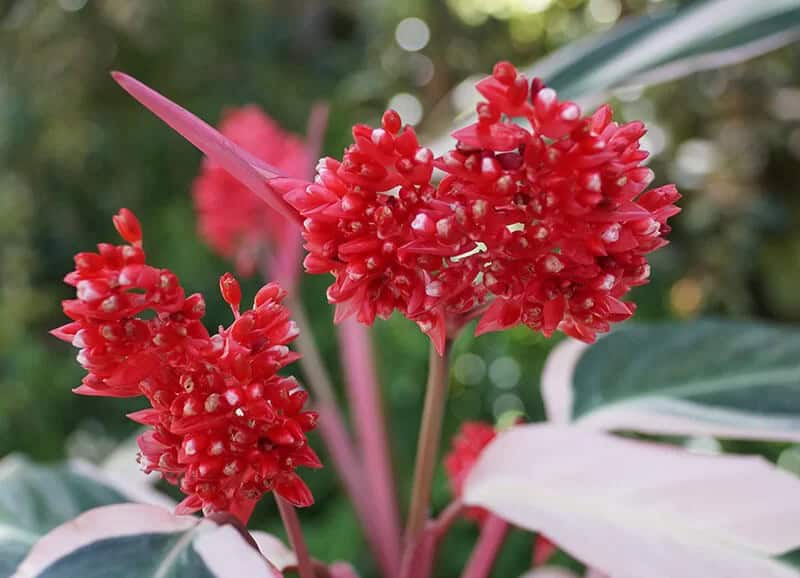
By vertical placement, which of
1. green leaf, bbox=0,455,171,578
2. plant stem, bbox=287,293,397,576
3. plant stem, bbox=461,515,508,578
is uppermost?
plant stem, bbox=461,515,508,578

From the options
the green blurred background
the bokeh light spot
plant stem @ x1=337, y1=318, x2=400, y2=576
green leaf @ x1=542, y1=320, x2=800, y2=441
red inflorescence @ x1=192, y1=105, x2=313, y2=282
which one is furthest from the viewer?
the bokeh light spot

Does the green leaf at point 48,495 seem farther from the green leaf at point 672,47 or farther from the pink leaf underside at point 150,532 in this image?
the green leaf at point 672,47

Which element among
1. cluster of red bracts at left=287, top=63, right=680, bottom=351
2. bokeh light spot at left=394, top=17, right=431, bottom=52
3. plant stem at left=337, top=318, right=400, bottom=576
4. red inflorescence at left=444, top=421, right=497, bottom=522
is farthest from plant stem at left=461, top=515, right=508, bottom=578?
bokeh light spot at left=394, top=17, right=431, bottom=52

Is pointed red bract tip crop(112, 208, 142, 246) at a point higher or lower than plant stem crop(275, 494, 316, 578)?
higher

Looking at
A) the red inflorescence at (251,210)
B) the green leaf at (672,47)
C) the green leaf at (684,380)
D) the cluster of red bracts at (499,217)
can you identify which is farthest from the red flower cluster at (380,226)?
the red inflorescence at (251,210)

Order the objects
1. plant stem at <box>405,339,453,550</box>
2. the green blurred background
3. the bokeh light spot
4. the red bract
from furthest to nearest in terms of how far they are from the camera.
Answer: the bokeh light spot
the green blurred background
plant stem at <box>405,339,453,550</box>
the red bract

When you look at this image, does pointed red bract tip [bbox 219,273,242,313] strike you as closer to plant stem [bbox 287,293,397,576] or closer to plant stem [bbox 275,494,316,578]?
plant stem [bbox 275,494,316,578]
